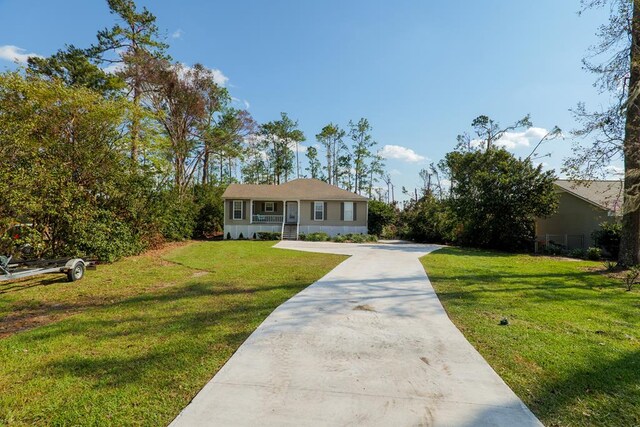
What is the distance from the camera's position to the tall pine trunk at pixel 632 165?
9.38 m

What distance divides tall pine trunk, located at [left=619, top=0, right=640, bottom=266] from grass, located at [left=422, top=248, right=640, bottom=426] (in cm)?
263

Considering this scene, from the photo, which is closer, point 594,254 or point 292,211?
point 594,254

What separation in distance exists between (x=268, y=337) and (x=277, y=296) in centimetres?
207

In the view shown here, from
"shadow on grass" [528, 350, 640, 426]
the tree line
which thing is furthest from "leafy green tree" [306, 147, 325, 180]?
"shadow on grass" [528, 350, 640, 426]

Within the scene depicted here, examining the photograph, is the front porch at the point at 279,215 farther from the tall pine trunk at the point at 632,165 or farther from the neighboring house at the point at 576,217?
the tall pine trunk at the point at 632,165

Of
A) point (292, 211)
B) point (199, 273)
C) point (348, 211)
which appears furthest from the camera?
point (292, 211)

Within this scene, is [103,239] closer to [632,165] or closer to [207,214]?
[207,214]

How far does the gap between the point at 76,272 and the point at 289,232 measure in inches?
619

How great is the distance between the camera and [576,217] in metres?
17.2

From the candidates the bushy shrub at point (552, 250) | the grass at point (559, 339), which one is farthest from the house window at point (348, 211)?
the grass at point (559, 339)

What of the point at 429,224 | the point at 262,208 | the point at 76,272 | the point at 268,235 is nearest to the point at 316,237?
the point at 268,235

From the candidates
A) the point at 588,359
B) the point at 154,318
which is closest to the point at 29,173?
the point at 154,318

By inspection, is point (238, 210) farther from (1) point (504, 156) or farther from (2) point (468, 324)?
(2) point (468, 324)

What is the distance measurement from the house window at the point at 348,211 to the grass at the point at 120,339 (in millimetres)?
15384
